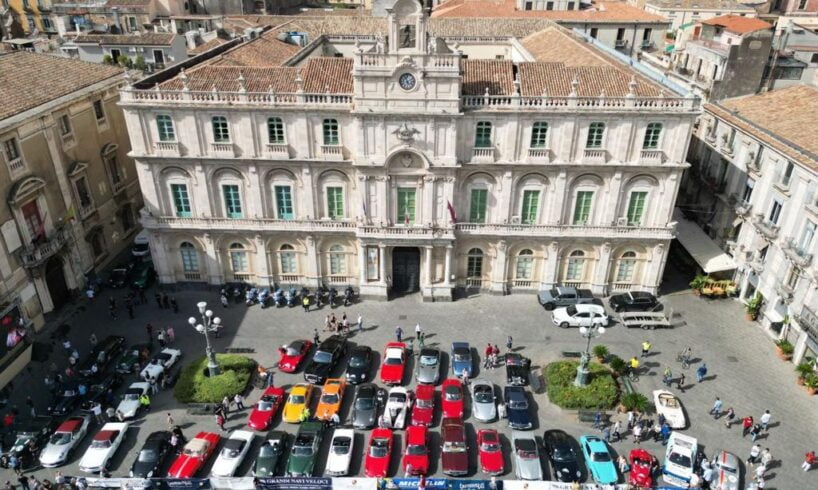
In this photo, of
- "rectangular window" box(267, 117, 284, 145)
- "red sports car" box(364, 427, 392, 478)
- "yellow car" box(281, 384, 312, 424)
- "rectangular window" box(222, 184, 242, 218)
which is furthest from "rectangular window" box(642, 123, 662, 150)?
"rectangular window" box(222, 184, 242, 218)

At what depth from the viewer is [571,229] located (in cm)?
4497

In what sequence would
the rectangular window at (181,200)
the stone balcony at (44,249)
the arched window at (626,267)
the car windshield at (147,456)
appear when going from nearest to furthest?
the car windshield at (147,456) → the stone balcony at (44,249) → the rectangular window at (181,200) → the arched window at (626,267)

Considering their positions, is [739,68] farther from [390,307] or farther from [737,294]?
[390,307]

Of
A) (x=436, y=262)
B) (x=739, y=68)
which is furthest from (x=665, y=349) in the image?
(x=739, y=68)

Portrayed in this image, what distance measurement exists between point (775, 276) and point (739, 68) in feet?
71.7

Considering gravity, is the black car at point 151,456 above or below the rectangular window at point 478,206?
below

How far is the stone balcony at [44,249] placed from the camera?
42125mm

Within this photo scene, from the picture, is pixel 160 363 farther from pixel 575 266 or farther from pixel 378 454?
pixel 575 266

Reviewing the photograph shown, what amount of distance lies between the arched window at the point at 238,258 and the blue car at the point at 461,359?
18966mm

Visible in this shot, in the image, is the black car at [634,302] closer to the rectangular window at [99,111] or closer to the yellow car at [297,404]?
the yellow car at [297,404]

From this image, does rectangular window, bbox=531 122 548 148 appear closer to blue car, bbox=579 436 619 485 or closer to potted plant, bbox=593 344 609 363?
potted plant, bbox=593 344 609 363

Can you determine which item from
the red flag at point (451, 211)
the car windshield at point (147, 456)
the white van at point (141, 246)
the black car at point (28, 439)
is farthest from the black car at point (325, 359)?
the white van at point (141, 246)

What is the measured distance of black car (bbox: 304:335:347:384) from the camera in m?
38.3

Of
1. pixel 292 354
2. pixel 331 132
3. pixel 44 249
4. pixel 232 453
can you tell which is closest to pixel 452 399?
pixel 292 354
